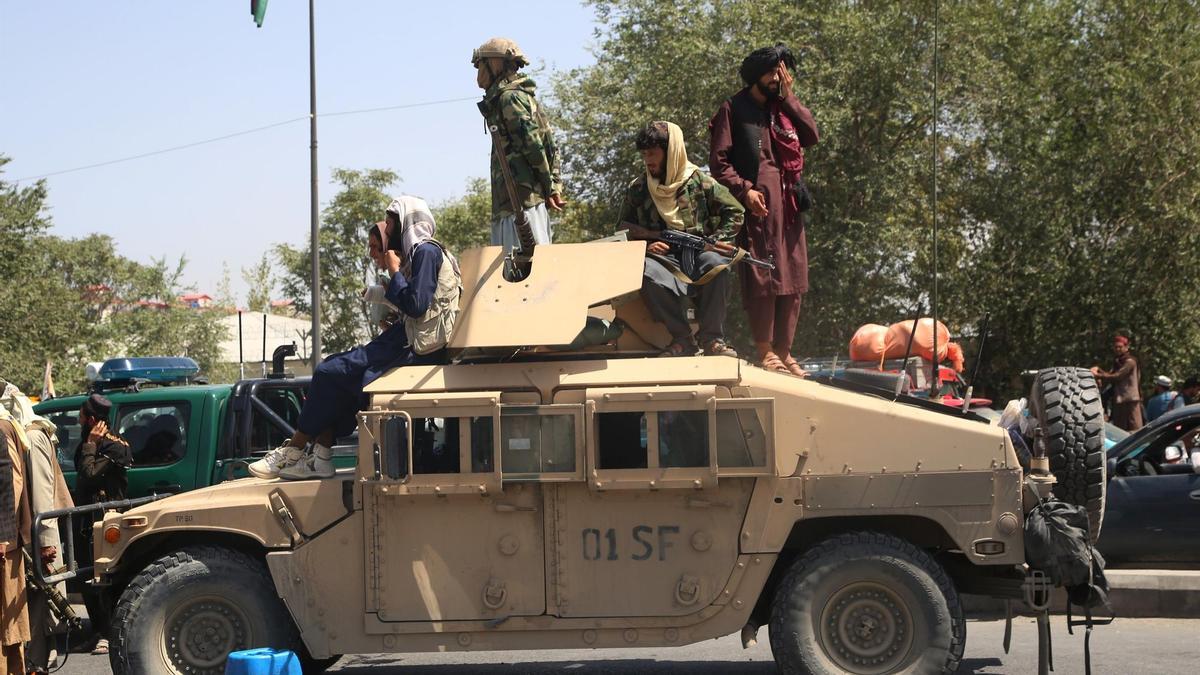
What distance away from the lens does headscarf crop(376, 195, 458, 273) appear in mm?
7215

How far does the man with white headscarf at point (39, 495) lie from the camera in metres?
7.52

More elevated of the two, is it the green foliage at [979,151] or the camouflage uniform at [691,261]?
the green foliage at [979,151]

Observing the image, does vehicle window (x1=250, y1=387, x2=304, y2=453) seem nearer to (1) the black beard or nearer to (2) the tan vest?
(2) the tan vest

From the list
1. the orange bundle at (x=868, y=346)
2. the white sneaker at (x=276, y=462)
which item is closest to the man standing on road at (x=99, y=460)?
the white sneaker at (x=276, y=462)

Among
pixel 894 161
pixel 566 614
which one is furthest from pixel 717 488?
pixel 894 161

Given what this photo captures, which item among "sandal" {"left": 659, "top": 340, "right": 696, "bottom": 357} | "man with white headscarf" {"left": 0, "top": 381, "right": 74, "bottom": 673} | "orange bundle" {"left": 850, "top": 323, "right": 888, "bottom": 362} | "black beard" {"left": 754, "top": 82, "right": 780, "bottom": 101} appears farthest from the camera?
"orange bundle" {"left": 850, "top": 323, "right": 888, "bottom": 362}

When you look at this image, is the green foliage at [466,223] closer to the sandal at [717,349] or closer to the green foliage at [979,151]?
the green foliage at [979,151]

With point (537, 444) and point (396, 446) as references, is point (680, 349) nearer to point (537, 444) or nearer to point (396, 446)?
point (537, 444)

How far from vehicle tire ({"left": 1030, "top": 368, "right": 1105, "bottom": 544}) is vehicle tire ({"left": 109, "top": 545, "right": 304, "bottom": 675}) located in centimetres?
383

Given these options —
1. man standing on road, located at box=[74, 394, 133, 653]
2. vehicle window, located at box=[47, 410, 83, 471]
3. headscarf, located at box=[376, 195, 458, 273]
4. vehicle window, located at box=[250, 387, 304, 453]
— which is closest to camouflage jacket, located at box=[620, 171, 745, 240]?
headscarf, located at box=[376, 195, 458, 273]

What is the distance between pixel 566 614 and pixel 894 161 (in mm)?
18420

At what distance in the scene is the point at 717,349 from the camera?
7402mm

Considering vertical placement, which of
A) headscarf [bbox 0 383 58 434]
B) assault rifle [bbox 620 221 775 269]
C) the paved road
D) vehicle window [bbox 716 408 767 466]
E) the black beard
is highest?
the black beard

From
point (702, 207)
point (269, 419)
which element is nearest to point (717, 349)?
point (702, 207)
